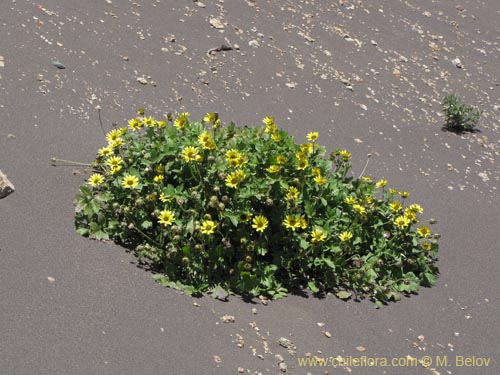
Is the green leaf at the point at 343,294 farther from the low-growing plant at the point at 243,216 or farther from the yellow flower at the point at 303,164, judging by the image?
the yellow flower at the point at 303,164

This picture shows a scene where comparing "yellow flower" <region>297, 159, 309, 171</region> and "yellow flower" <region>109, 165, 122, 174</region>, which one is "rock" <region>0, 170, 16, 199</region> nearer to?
"yellow flower" <region>109, 165, 122, 174</region>

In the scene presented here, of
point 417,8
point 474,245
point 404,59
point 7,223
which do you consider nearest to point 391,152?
point 474,245

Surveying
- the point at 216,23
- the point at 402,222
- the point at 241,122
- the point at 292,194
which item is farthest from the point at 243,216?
the point at 216,23

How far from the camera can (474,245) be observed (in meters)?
5.65

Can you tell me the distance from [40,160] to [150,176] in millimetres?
878

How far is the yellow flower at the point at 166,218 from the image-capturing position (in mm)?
4272

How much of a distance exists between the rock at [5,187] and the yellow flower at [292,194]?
5.28 ft

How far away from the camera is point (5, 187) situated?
4.53 meters

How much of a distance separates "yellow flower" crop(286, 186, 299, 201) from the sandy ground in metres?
0.58

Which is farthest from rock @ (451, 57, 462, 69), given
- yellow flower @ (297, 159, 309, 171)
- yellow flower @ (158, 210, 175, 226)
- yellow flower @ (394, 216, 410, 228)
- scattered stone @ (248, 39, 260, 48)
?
yellow flower @ (158, 210, 175, 226)

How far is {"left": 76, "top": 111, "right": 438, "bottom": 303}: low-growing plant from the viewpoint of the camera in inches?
172

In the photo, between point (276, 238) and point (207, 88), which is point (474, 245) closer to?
point (276, 238)

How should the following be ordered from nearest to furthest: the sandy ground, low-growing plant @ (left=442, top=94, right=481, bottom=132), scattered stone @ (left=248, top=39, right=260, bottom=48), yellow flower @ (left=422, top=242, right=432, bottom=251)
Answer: the sandy ground → yellow flower @ (left=422, top=242, right=432, bottom=251) → low-growing plant @ (left=442, top=94, right=481, bottom=132) → scattered stone @ (left=248, top=39, right=260, bottom=48)

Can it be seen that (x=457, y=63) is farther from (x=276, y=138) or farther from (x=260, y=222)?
(x=260, y=222)
